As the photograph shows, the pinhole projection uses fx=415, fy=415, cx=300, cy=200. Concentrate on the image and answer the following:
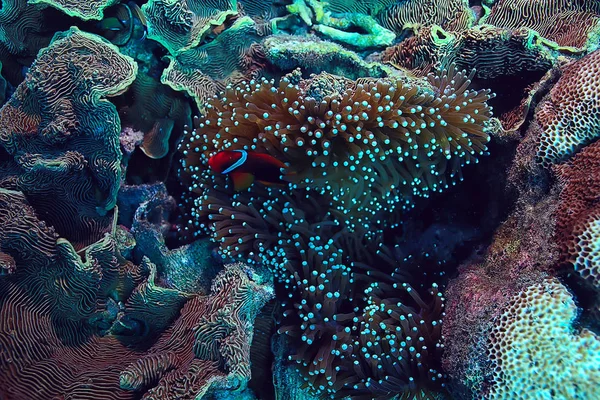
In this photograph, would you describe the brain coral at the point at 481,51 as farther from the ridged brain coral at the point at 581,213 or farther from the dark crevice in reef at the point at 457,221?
the ridged brain coral at the point at 581,213

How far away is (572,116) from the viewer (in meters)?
2.50

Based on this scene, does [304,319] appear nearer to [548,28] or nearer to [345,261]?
[345,261]

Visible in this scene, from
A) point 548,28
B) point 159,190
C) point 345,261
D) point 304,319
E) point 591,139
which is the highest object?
point 548,28

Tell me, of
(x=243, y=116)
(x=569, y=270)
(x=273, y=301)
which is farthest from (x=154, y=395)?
(x=569, y=270)

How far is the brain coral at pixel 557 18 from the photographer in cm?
324

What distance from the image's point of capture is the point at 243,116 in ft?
9.21

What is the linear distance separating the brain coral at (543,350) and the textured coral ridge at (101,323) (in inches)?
56.6

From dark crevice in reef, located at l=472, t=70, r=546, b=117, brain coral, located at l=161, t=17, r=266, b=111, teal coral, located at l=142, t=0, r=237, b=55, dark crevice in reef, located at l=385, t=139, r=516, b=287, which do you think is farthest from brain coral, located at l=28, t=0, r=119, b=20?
dark crevice in reef, located at l=472, t=70, r=546, b=117

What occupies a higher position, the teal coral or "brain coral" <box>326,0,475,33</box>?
"brain coral" <box>326,0,475,33</box>

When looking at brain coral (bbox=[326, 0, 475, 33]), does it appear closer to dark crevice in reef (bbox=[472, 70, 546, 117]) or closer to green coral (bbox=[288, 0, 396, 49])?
green coral (bbox=[288, 0, 396, 49])

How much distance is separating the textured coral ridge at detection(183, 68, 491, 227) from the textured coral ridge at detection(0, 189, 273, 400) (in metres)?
0.86

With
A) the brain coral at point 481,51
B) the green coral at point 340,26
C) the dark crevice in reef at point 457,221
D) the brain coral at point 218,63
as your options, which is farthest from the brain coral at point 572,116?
the brain coral at point 218,63

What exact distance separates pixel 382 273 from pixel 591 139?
4.97 ft

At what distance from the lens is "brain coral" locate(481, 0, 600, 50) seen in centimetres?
324
